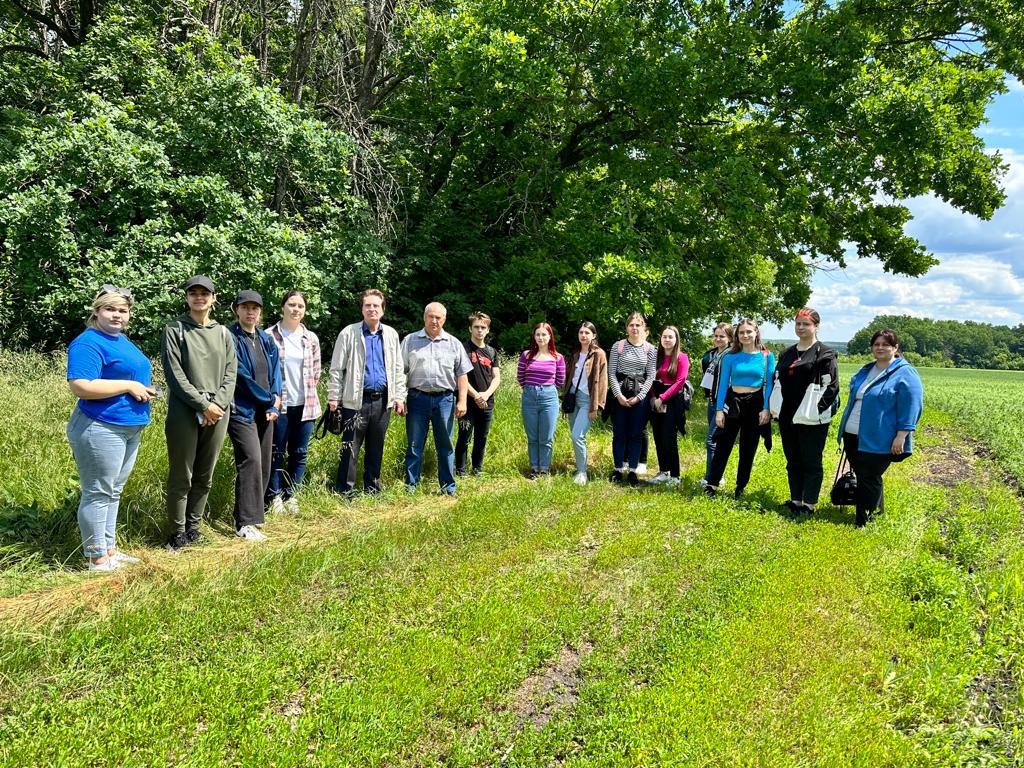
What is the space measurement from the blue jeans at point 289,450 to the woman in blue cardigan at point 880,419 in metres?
5.31

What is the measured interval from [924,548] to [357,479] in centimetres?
559

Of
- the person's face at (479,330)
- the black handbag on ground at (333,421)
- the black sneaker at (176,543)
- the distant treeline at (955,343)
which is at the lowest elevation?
the black sneaker at (176,543)

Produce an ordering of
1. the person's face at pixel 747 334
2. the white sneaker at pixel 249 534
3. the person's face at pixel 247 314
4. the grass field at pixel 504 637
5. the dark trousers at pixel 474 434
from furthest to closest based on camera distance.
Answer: the dark trousers at pixel 474 434 < the person's face at pixel 747 334 < the person's face at pixel 247 314 < the white sneaker at pixel 249 534 < the grass field at pixel 504 637

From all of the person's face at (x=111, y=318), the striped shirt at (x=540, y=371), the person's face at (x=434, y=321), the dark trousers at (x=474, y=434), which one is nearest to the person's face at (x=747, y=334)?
the striped shirt at (x=540, y=371)

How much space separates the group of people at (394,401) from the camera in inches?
162

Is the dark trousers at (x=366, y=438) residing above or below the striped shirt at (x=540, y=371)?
below

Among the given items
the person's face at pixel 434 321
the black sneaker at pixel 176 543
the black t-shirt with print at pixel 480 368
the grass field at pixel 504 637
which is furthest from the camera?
the black t-shirt with print at pixel 480 368

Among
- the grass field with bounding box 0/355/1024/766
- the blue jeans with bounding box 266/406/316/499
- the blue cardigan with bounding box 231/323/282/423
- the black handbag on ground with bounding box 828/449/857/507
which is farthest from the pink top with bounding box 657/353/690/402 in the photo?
the blue cardigan with bounding box 231/323/282/423

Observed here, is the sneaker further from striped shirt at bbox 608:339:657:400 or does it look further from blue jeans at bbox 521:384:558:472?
striped shirt at bbox 608:339:657:400

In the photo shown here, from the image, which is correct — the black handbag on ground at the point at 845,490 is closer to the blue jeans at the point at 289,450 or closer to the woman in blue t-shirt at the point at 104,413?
the blue jeans at the point at 289,450

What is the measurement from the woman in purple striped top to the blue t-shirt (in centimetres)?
408

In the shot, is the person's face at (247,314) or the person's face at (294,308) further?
the person's face at (294,308)

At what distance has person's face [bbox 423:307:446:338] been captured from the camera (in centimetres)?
627

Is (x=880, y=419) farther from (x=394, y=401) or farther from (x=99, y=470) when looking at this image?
(x=99, y=470)
